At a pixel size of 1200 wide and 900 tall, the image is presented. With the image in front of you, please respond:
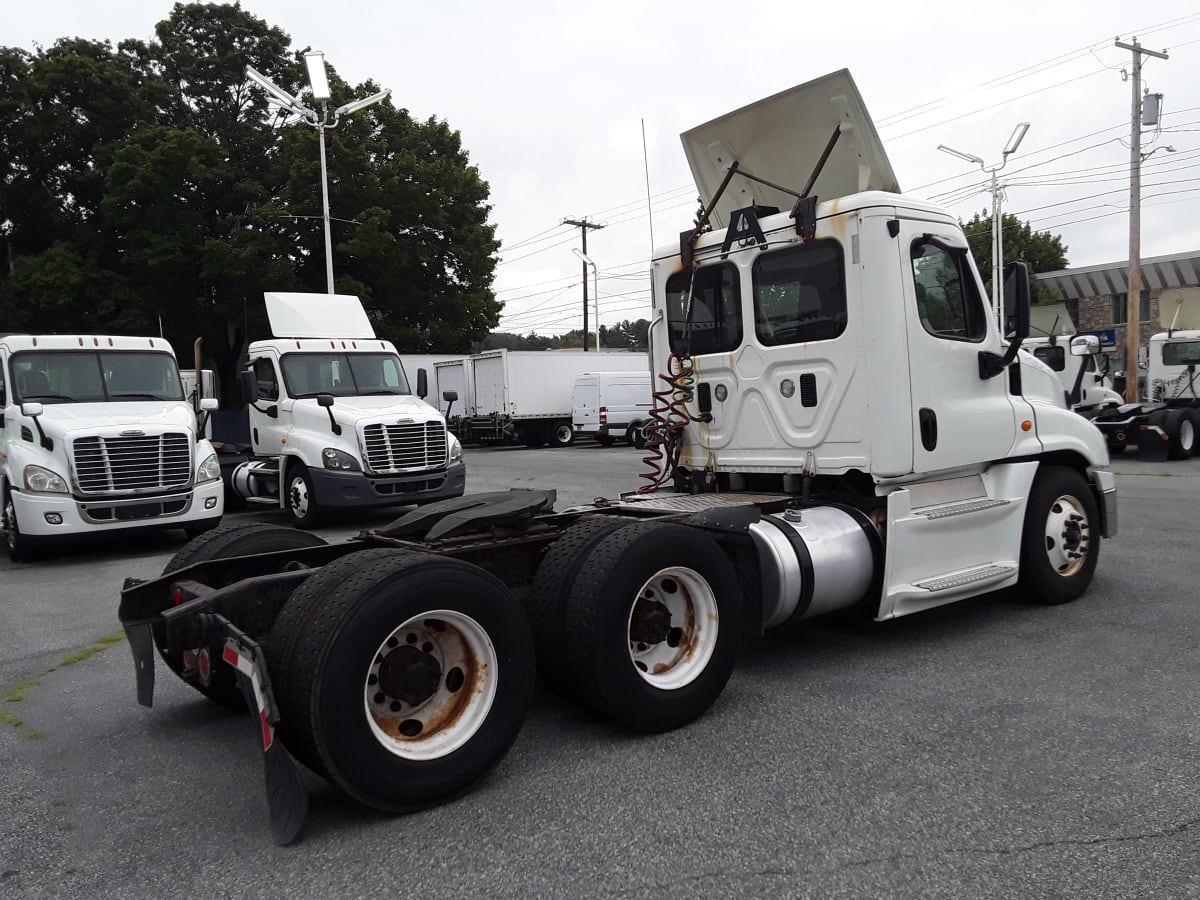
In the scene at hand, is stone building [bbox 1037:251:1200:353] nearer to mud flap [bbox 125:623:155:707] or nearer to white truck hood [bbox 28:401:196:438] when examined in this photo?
white truck hood [bbox 28:401:196:438]

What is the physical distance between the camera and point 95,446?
9.95 metres

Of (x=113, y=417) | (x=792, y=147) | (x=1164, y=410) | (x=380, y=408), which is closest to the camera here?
(x=792, y=147)

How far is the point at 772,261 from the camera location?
5.79m

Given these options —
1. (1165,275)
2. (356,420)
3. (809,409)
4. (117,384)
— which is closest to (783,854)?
(809,409)

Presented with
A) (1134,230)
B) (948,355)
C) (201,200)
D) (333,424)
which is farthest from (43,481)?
(1134,230)

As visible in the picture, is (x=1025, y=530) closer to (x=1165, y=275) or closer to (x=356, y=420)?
(x=356, y=420)

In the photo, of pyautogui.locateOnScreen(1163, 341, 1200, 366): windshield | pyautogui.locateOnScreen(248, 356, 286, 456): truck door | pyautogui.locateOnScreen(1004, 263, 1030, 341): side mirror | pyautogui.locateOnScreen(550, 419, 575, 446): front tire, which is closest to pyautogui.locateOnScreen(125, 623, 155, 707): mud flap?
pyautogui.locateOnScreen(1004, 263, 1030, 341): side mirror

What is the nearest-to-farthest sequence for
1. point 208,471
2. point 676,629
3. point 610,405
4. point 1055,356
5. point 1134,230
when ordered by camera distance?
point 676,629 < point 208,471 < point 1055,356 < point 1134,230 < point 610,405

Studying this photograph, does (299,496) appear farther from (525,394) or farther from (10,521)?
(525,394)

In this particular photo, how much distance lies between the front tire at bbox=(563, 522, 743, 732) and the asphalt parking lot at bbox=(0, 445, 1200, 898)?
0.19 meters

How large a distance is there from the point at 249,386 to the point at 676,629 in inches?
413

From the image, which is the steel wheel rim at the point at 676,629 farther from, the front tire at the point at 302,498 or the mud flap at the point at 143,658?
the front tire at the point at 302,498

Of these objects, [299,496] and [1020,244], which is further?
[1020,244]

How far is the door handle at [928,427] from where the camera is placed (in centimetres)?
542
